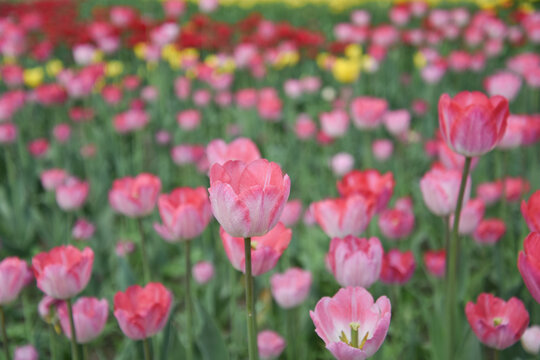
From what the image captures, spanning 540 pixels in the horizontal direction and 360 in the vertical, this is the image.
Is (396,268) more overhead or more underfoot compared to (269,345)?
more overhead

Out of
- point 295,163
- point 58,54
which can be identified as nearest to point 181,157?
point 295,163

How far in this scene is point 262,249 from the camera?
98 cm

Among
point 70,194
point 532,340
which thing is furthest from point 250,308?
point 70,194

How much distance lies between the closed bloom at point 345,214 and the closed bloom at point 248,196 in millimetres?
387

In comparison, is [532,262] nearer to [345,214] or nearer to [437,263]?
[345,214]

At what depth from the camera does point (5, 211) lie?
8.50 feet

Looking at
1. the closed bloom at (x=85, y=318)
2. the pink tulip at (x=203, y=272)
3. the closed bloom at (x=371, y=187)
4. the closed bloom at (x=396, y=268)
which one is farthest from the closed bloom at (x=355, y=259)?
the pink tulip at (x=203, y=272)

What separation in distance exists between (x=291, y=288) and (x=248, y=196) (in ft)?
2.19

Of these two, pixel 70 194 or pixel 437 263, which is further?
pixel 70 194

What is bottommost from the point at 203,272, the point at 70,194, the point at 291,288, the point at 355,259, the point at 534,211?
the point at 203,272

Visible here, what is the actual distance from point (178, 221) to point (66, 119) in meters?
3.08

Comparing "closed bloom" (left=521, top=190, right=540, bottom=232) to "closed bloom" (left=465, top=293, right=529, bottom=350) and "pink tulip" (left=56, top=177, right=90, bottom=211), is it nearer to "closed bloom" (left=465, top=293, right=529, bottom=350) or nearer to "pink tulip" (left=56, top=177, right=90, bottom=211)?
"closed bloom" (left=465, top=293, right=529, bottom=350)

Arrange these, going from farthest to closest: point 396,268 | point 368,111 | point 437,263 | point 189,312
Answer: point 368,111 < point 437,263 < point 396,268 < point 189,312

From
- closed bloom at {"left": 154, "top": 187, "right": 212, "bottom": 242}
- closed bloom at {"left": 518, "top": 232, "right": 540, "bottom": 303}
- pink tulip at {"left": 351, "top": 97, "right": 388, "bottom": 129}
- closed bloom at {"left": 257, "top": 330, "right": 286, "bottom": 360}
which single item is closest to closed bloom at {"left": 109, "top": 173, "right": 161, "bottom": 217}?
closed bloom at {"left": 154, "top": 187, "right": 212, "bottom": 242}
